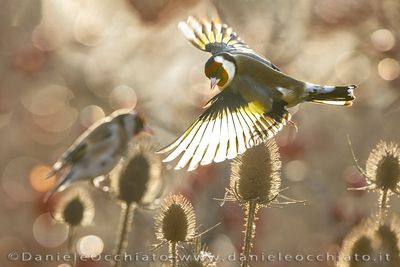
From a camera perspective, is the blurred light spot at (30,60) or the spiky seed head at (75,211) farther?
the blurred light spot at (30,60)

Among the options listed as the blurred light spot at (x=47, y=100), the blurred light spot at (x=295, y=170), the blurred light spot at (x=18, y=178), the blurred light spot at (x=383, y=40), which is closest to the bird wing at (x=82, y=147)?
the blurred light spot at (x=295, y=170)

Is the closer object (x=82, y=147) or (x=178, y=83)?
(x=82, y=147)

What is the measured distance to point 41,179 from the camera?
25.1ft

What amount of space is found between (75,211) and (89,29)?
4371 millimetres

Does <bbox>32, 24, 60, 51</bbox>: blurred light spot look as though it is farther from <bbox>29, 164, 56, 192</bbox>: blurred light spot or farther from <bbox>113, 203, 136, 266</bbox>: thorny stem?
<bbox>113, 203, 136, 266</bbox>: thorny stem

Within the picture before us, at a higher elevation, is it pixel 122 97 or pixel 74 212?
pixel 122 97

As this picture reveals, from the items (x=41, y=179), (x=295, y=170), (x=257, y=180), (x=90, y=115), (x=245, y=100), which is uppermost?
(x=90, y=115)

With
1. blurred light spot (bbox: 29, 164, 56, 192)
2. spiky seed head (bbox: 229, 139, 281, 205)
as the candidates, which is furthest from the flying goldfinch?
blurred light spot (bbox: 29, 164, 56, 192)

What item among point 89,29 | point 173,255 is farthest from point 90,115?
point 173,255

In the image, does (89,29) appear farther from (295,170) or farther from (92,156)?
(92,156)

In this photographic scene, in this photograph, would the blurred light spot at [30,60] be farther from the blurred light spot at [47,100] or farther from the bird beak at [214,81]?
the bird beak at [214,81]

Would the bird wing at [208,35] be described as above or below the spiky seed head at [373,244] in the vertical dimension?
above

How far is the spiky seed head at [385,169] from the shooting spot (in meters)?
3.60

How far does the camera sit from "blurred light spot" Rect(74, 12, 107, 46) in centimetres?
828
